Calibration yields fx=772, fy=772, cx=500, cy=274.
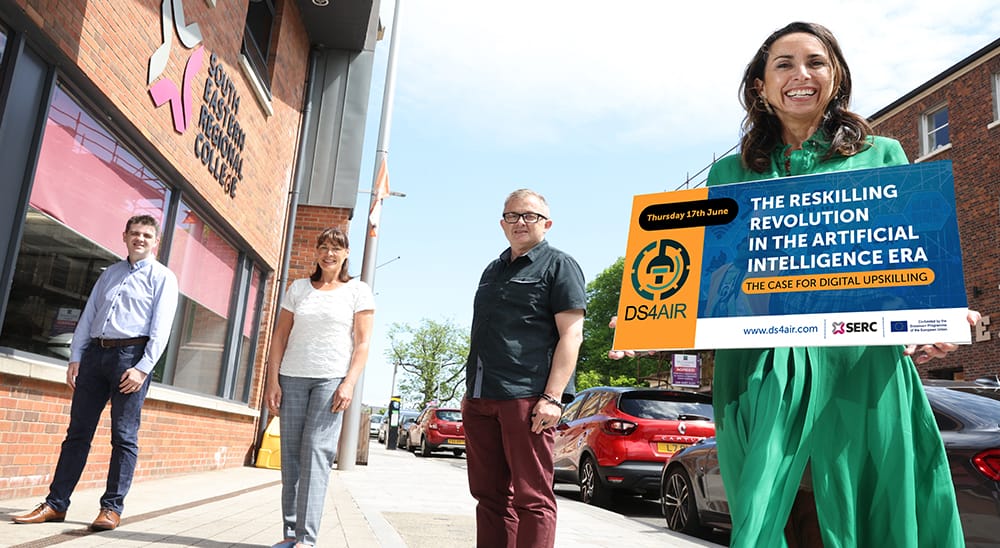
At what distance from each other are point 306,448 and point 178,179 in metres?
5.02

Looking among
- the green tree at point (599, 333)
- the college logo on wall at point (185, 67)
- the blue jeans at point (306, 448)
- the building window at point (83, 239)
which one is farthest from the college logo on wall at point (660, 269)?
the green tree at point (599, 333)

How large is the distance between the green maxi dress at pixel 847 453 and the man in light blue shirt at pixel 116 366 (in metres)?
4.09

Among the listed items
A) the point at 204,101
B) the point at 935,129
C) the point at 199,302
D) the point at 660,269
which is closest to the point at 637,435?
the point at 199,302

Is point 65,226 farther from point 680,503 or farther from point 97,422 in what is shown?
point 680,503

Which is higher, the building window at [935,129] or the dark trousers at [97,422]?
the building window at [935,129]

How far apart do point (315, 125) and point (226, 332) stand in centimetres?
483

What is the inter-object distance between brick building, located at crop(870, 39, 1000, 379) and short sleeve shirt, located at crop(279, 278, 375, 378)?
2018 centimetres

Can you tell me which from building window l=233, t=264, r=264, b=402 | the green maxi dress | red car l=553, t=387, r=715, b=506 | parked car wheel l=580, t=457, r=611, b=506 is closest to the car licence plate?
red car l=553, t=387, r=715, b=506

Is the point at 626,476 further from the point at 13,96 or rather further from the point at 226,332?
the point at 13,96

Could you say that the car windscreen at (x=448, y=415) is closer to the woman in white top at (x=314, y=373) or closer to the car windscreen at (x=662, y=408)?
the car windscreen at (x=662, y=408)

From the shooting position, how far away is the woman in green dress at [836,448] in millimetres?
1943

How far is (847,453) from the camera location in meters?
2.00

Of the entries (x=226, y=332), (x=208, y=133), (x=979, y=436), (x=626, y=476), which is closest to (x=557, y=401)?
(x=979, y=436)

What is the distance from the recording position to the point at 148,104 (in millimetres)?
7285
